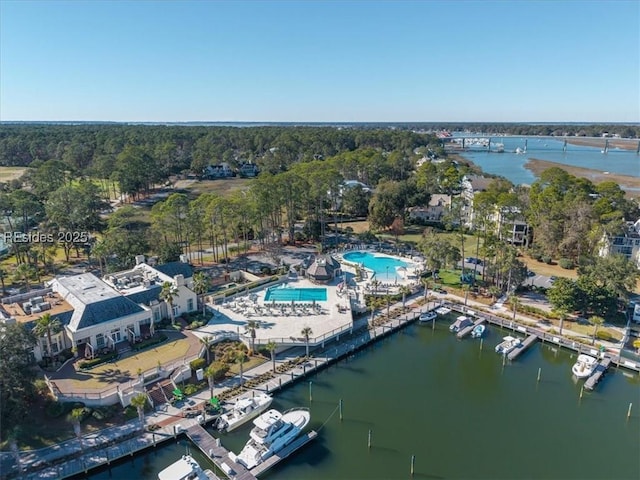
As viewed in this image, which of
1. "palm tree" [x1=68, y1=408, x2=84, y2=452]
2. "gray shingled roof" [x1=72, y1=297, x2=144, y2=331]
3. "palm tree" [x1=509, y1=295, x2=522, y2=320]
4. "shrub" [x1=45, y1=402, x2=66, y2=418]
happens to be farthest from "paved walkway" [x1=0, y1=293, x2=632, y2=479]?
"gray shingled roof" [x1=72, y1=297, x2=144, y2=331]

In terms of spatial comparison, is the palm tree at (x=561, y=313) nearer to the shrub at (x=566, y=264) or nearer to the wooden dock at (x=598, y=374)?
the wooden dock at (x=598, y=374)

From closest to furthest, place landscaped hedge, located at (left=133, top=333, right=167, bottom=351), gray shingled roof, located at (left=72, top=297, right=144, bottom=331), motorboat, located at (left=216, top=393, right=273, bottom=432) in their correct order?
motorboat, located at (left=216, top=393, right=273, bottom=432), gray shingled roof, located at (left=72, top=297, right=144, bottom=331), landscaped hedge, located at (left=133, top=333, right=167, bottom=351)

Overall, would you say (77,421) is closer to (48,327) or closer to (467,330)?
(48,327)

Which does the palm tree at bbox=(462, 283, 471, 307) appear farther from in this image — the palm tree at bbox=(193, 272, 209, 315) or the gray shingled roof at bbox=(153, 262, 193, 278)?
the gray shingled roof at bbox=(153, 262, 193, 278)

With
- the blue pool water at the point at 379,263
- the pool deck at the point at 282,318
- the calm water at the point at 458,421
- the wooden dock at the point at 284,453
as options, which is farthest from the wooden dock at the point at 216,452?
the blue pool water at the point at 379,263

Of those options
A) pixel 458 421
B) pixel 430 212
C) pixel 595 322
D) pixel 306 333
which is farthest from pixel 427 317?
pixel 430 212
